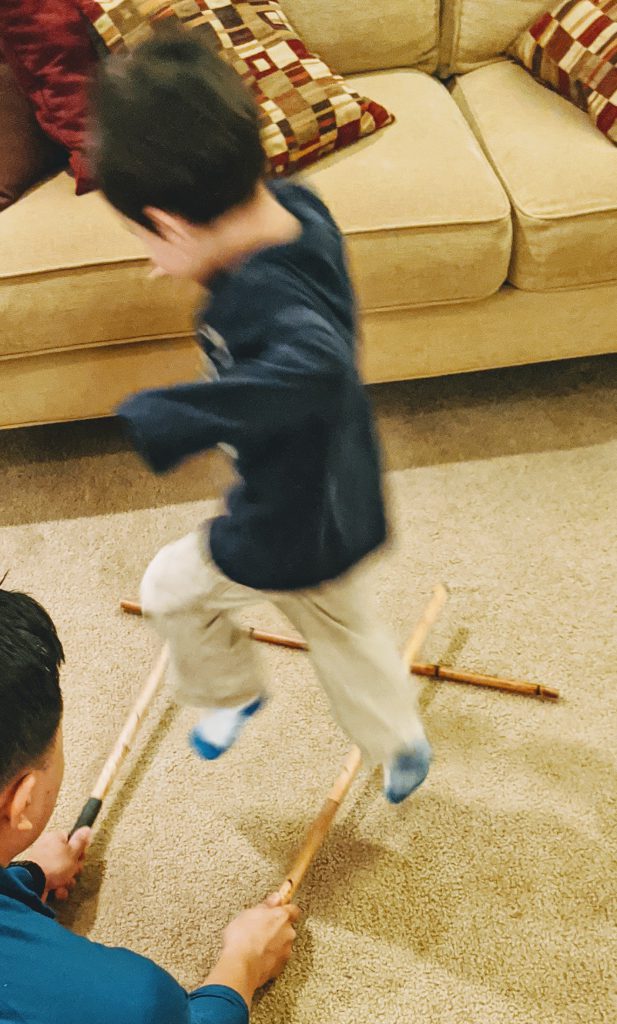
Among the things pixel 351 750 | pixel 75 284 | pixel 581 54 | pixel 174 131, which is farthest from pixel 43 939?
pixel 581 54

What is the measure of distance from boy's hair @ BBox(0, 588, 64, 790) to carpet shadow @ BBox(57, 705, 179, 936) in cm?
43

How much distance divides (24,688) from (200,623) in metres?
0.27

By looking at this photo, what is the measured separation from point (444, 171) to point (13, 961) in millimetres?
1337

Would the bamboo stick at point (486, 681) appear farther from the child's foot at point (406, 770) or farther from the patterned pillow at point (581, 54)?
the patterned pillow at point (581, 54)

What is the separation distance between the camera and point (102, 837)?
1187mm

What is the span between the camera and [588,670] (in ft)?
4.32

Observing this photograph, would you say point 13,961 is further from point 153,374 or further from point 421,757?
point 153,374

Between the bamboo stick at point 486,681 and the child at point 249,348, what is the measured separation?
374 millimetres

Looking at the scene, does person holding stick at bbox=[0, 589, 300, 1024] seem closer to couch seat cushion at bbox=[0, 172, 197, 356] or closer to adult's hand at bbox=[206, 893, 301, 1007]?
adult's hand at bbox=[206, 893, 301, 1007]

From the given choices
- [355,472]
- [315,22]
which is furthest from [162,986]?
[315,22]

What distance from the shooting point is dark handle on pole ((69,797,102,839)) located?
3.78ft

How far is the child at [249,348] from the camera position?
0.67 m

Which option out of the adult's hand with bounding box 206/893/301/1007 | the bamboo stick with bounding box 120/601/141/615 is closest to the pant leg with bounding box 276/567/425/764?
the adult's hand with bounding box 206/893/301/1007

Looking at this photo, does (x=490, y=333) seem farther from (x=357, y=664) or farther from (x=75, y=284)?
(x=357, y=664)
